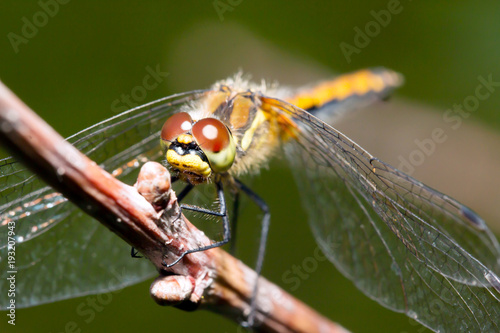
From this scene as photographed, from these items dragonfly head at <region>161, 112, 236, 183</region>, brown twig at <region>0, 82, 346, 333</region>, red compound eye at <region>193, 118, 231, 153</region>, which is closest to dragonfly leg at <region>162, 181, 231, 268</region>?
brown twig at <region>0, 82, 346, 333</region>

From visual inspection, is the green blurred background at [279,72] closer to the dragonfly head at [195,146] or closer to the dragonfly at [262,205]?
the dragonfly at [262,205]

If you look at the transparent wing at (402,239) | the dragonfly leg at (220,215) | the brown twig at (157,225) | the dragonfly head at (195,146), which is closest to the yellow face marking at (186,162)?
the dragonfly head at (195,146)

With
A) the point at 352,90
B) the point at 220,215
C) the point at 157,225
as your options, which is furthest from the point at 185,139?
the point at 352,90

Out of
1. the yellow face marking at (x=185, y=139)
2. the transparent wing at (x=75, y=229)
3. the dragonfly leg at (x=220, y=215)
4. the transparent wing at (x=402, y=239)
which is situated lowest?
the transparent wing at (x=75, y=229)

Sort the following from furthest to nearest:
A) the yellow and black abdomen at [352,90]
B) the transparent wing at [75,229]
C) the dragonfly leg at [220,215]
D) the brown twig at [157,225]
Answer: the yellow and black abdomen at [352,90] → the transparent wing at [75,229] → the dragonfly leg at [220,215] → the brown twig at [157,225]

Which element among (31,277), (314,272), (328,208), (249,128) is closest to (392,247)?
(328,208)

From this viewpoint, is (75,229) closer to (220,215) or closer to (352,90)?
(220,215)
